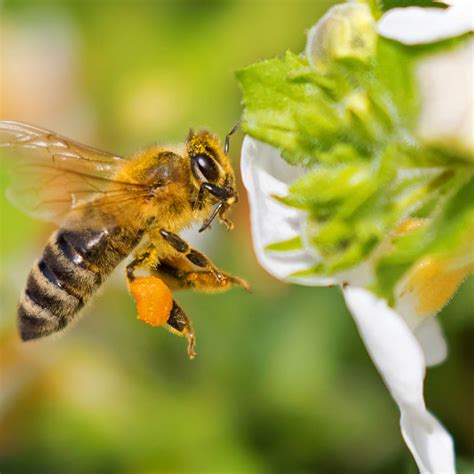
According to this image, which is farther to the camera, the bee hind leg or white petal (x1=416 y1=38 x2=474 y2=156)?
the bee hind leg

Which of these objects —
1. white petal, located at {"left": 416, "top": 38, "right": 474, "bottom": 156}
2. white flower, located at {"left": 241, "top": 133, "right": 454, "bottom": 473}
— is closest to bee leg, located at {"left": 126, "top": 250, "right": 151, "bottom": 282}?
white flower, located at {"left": 241, "top": 133, "right": 454, "bottom": 473}

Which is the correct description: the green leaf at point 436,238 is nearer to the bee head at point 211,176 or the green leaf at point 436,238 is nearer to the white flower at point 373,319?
the white flower at point 373,319

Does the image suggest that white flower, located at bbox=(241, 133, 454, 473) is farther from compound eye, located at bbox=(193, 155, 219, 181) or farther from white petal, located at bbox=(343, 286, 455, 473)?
compound eye, located at bbox=(193, 155, 219, 181)

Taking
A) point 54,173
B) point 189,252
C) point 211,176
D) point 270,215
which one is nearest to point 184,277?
point 189,252

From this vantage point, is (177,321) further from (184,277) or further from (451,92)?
(451,92)

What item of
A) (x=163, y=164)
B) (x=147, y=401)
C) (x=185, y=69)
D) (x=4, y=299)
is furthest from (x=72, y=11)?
(x=163, y=164)

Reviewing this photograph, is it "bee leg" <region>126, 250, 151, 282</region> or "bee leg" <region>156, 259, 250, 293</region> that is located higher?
"bee leg" <region>126, 250, 151, 282</region>

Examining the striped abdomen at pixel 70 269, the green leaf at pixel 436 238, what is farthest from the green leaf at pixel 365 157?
the striped abdomen at pixel 70 269
